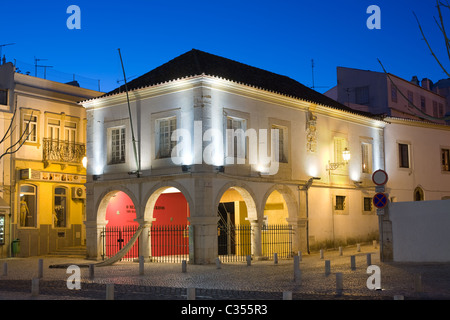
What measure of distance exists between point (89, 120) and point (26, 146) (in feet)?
12.6

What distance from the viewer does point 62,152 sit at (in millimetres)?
30422

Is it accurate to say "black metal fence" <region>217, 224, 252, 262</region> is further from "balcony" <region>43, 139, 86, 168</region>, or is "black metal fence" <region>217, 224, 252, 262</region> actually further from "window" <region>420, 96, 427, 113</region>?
"window" <region>420, 96, 427, 113</region>

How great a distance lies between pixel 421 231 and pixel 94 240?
1313cm

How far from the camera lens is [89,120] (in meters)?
27.3

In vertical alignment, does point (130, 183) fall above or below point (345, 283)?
above

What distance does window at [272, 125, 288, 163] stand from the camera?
87.5 ft

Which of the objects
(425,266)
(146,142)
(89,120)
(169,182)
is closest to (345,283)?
(425,266)

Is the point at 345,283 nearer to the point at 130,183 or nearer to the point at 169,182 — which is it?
the point at 169,182

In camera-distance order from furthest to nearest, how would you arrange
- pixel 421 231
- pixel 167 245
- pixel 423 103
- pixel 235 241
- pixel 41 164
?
1. pixel 423 103
2. pixel 41 164
3. pixel 235 241
4. pixel 167 245
5. pixel 421 231

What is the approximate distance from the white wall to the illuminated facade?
5.57 m

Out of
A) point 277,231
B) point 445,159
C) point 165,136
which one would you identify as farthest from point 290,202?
point 445,159

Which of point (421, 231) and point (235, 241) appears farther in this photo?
point (235, 241)
